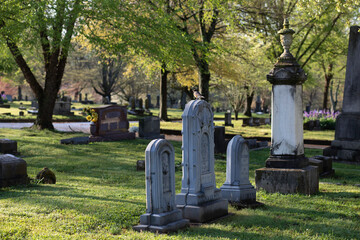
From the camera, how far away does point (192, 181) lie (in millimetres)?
7121

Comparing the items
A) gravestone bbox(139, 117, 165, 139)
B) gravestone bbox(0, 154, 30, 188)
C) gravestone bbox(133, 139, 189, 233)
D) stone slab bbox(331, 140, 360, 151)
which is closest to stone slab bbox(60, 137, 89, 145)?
gravestone bbox(139, 117, 165, 139)

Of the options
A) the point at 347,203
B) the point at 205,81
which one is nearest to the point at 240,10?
the point at 205,81

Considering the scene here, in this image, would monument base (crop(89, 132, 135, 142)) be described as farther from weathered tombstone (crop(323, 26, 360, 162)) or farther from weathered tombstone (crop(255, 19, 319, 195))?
weathered tombstone (crop(255, 19, 319, 195))

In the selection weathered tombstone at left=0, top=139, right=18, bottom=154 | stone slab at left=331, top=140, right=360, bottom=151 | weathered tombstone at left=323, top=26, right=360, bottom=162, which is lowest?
weathered tombstone at left=0, top=139, right=18, bottom=154

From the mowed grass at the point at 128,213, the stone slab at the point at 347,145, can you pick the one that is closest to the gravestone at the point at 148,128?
the stone slab at the point at 347,145

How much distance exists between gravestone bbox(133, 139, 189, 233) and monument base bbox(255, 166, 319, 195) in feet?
11.2

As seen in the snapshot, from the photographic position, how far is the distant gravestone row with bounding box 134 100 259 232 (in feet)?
20.9

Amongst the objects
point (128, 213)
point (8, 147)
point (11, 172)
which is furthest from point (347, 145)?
point (8, 147)

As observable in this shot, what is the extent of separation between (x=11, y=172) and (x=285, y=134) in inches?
224

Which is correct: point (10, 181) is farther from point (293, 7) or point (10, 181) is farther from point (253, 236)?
point (293, 7)

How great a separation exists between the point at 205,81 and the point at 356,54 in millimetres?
11044

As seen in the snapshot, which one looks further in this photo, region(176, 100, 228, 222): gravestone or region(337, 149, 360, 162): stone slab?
region(337, 149, 360, 162): stone slab

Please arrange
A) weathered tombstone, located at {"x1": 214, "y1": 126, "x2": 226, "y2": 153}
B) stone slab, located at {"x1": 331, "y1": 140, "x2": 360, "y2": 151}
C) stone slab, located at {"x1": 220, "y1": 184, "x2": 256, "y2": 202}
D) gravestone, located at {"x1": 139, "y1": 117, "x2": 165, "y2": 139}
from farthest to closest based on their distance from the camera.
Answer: gravestone, located at {"x1": 139, "y1": 117, "x2": 165, "y2": 139}, weathered tombstone, located at {"x1": 214, "y1": 126, "x2": 226, "y2": 153}, stone slab, located at {"x1": 331, "y1": 140, "x2": 360, "y2": 151}, stone slab, located at {"x1": 220, "y1": 184, "x2": 256, "y2": 202}

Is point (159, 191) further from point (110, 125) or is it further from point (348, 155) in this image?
point (110, 125)
